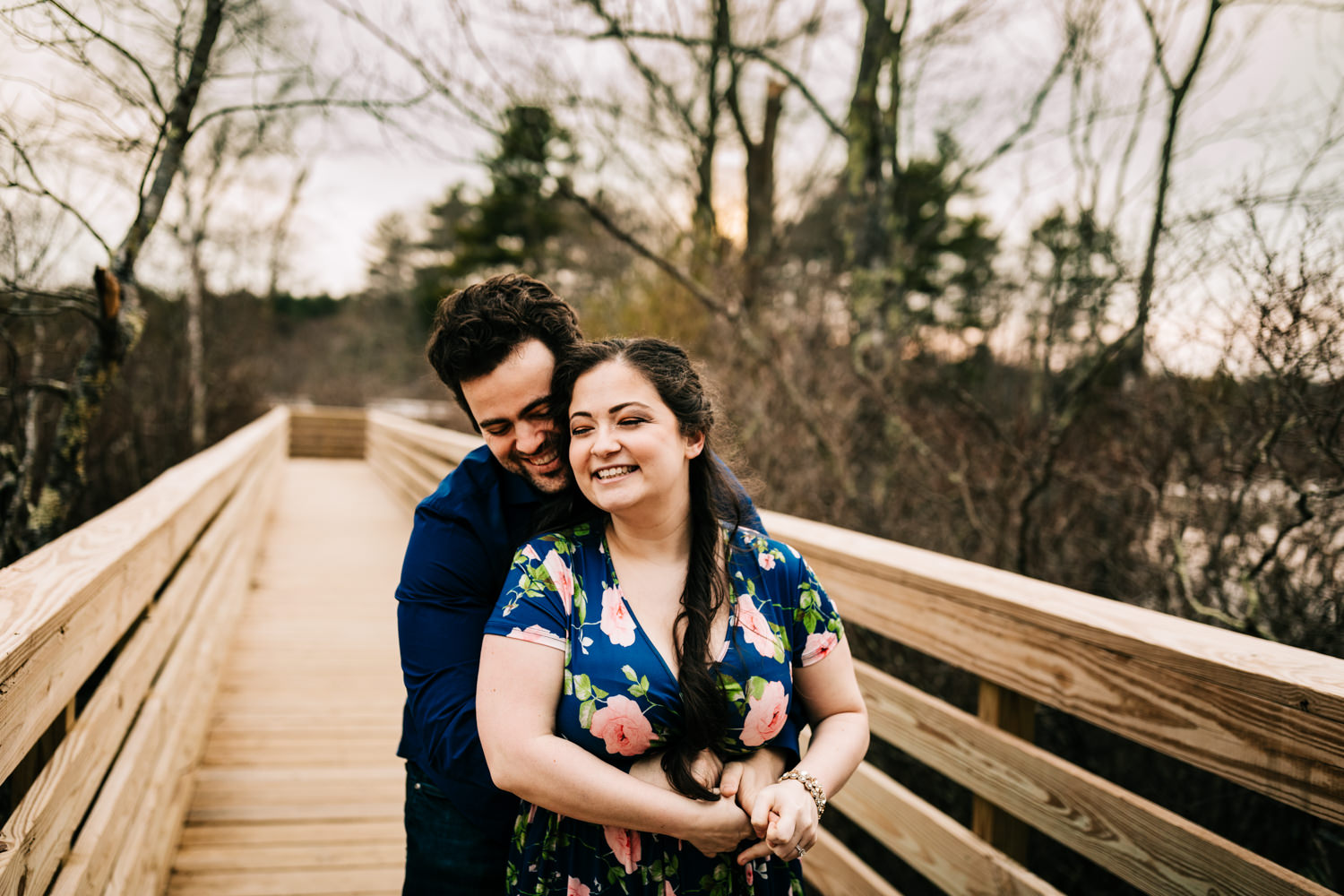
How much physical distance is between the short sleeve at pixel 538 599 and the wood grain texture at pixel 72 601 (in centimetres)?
68

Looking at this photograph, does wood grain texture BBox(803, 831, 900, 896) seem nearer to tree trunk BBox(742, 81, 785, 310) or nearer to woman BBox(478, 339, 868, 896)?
woman BBox(478, 339, 868, 896)

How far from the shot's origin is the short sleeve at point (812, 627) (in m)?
1.41

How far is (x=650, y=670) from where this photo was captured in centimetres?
127

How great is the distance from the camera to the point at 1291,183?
2668 mm

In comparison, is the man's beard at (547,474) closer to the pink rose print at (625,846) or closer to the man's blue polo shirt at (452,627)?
the man's blue polo shirt at (452,627)

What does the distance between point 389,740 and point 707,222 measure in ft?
16.2

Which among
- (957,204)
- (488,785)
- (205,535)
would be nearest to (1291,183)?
(488,785)

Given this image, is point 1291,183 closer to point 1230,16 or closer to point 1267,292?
point 1267,292

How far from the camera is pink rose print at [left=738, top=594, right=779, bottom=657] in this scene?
4.41ft

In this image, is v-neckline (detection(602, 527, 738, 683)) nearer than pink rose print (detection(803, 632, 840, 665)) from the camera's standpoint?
Yes

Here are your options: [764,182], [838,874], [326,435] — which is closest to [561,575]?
[838,874]

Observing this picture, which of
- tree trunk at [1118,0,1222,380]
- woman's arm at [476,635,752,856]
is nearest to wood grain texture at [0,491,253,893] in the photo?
woman's arm at [476,635,752,856]

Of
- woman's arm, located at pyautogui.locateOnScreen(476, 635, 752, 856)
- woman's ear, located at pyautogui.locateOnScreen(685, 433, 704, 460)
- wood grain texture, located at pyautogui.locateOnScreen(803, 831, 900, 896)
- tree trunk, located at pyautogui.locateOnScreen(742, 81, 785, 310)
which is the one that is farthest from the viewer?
tree trunk, located at pyautogui.locateOnScreen(742, 81, 785, 310)

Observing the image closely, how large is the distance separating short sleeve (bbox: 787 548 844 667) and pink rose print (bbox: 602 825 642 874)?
406mm
